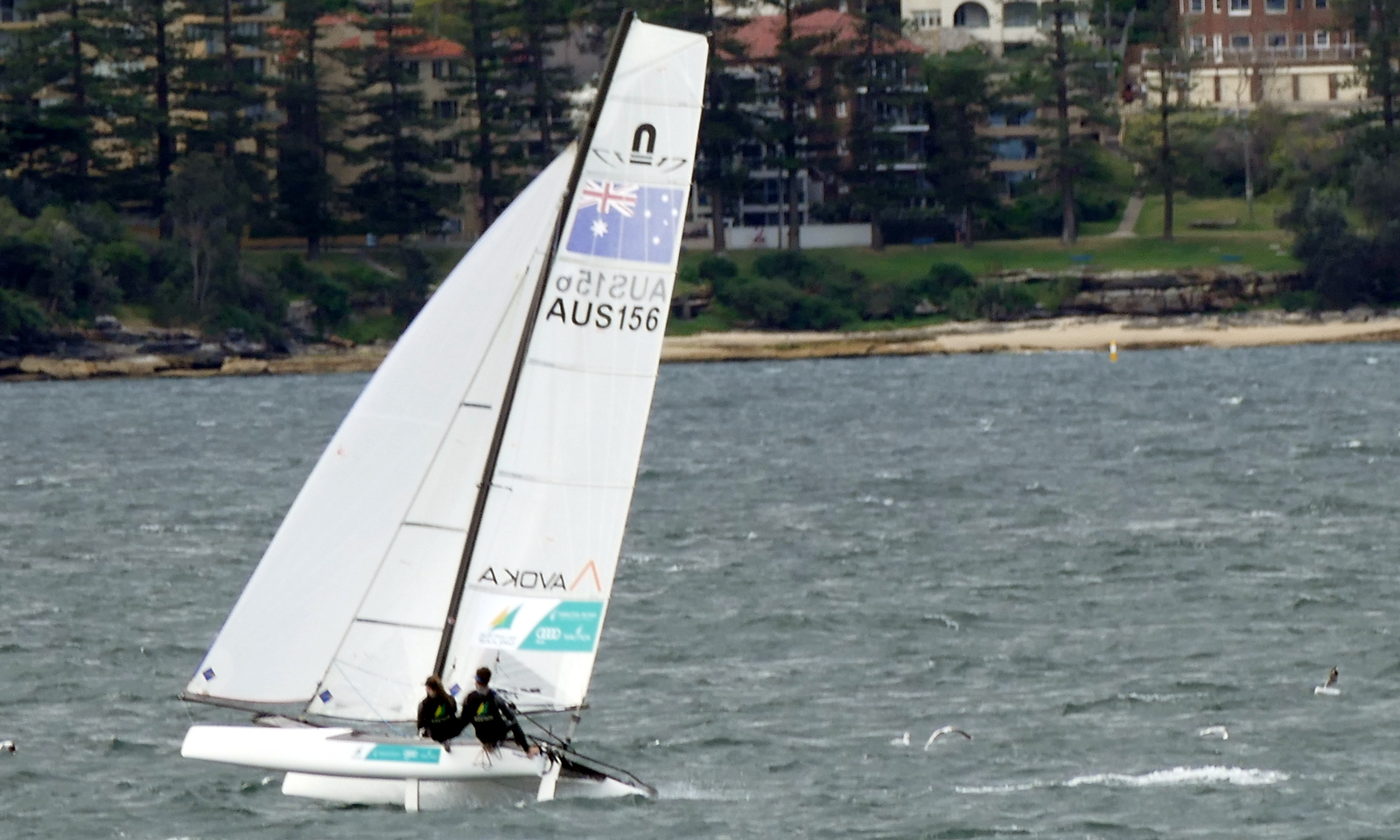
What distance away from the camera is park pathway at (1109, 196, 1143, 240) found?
121150mm

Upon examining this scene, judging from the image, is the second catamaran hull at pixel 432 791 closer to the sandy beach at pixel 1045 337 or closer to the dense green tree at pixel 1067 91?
the sandy beach at pixel 1045 337

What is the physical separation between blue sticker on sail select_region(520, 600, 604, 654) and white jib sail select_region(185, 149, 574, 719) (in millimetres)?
807

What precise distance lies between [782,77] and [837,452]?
63.6 metres

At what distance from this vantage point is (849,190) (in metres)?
121

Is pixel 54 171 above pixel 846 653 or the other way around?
above

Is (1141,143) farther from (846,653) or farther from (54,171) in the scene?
(846,653)

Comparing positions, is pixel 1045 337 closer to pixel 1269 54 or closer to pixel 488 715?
pixel 1269 54

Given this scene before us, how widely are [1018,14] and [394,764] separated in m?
127

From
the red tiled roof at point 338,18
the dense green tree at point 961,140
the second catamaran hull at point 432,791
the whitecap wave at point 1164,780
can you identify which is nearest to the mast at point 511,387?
the second catamaran hull at point 432,791

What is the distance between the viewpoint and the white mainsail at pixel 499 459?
18062mm

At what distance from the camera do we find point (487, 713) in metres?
18.2

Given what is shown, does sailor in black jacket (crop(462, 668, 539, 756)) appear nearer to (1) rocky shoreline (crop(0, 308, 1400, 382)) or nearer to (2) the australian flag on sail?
(2) the australian flag on sail

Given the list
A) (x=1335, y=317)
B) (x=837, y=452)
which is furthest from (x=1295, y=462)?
(x=1335, y=317)

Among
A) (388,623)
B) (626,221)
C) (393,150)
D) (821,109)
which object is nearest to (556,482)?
(388,623)
